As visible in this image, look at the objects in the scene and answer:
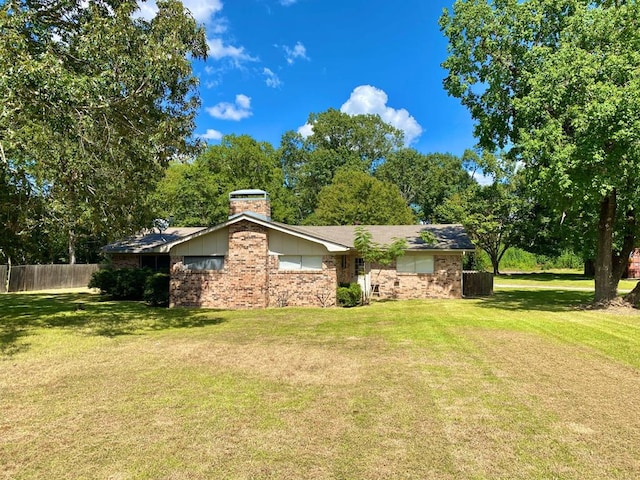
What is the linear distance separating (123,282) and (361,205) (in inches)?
905

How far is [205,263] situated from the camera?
19.0 metres

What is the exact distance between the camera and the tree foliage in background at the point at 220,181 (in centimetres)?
4138

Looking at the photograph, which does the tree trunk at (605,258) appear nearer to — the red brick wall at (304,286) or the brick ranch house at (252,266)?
the brick ranch house at (252,266)

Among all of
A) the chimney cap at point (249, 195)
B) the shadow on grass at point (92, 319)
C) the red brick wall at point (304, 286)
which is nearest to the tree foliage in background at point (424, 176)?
the chimney cap at point (249, 195)

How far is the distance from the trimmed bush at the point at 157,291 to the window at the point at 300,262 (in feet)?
17.2

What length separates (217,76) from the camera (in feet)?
78.2

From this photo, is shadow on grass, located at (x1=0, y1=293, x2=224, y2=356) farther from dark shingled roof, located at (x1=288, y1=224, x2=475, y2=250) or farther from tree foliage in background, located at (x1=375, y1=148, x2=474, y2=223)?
tree foliage in background, located at (x1=375, y1=148, x2=474, y2=223)

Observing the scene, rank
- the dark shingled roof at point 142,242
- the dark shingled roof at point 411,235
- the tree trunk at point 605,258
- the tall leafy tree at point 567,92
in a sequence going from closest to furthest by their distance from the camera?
1. the tall leafy tree at point 567,92
2. the tree trunk at point 605,258
3. the dark shingled roof at point 411,235
4. the dark shingled roof at point 142,242

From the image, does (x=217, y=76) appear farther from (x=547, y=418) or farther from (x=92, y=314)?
(x=547, y=418)

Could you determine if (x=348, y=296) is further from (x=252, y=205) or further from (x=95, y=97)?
(x=95, y=97)

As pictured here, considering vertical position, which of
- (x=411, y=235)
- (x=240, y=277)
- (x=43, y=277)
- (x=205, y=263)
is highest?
(x=411, y=235)

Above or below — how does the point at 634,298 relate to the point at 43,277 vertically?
below

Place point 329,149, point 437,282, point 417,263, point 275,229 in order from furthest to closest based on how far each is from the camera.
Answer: point 329,149 → point 417,263 → point 437,282 → point 275,229

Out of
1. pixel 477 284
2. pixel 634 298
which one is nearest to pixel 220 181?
pixel 477 284
